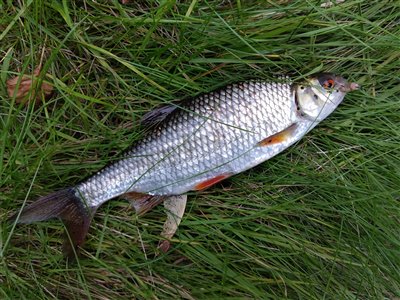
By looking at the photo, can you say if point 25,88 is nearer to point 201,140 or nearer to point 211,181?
point 201,140

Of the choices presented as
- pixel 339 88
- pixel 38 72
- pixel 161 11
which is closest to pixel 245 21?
pixel 161 11

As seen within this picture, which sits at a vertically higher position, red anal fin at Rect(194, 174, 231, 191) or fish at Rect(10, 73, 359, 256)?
fish at Rect(10, 73, 359, 256)

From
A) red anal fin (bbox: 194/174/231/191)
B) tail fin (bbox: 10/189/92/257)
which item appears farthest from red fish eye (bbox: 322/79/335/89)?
tail fin (bbox: 10/189/92/257)

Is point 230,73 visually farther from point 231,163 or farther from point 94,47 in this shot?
point 94,47

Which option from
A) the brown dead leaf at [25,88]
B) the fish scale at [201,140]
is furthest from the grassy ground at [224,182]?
the fish scale at [201,140]

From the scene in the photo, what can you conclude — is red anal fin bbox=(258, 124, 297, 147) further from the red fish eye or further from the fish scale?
the red fish eye

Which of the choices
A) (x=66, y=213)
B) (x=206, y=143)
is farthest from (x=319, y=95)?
(x=66, y=213)

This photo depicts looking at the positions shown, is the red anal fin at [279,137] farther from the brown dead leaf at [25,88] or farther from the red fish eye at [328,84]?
the brown dead leaf at [25,88]

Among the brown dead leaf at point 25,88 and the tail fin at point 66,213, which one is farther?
the brown dead leaf at point 25,88

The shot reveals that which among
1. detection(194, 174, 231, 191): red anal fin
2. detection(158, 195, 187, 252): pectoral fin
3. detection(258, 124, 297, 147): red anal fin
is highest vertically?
detection(258, 124, 297, 147): red anal fin
